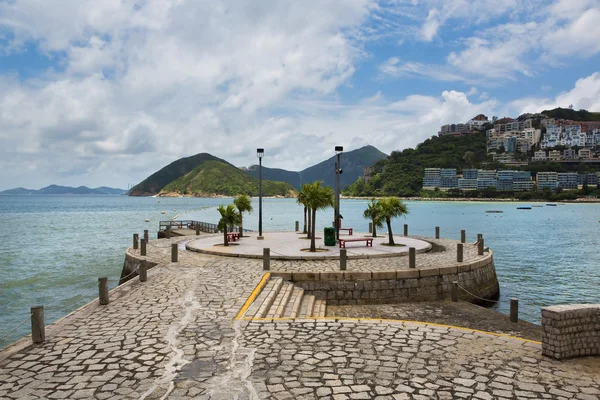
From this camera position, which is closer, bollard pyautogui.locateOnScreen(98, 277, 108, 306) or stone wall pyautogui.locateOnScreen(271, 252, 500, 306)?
bollard pyautogui.locateOnScreen(98, 277, 108, 306)

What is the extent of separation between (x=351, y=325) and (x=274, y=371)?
9.21 ft

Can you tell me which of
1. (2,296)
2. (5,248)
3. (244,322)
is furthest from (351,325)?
(5,248)

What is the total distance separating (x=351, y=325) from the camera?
8.62m

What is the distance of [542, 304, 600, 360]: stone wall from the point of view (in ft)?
22.9

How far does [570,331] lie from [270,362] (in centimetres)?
548

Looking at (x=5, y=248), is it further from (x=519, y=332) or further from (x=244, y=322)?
(x=519, y=332)

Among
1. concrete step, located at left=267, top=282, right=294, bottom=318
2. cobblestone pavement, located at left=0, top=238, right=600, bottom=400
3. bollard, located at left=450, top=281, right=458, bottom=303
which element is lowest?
bollard, located at left=450, top=281, right=458, bottom=303

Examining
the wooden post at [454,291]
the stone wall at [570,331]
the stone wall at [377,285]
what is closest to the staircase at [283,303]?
the stone wall at [377,285]

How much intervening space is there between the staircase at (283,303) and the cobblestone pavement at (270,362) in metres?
0.67

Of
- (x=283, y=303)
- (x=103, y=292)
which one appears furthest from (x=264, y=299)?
(x=103, y=292)

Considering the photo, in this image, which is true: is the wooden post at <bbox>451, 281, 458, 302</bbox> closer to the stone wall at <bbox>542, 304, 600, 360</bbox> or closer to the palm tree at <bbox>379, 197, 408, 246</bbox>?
the stone wall at <bbox>542, 304, 600, 360</bbox>

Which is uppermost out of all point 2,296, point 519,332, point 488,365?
point 488,365

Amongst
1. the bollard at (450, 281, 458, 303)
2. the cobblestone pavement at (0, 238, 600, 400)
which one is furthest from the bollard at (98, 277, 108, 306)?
the bollard at (450, 281, 458, 303)

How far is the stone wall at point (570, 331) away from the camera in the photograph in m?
6.98
